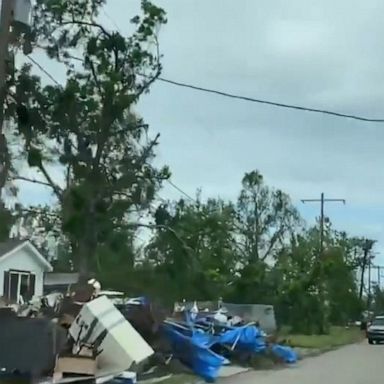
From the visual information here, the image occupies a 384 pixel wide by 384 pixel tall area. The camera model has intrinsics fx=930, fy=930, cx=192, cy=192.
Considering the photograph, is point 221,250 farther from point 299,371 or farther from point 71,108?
point 299,371

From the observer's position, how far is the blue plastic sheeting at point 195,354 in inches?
873

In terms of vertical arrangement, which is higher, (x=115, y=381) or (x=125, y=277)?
(x=125, y=277)

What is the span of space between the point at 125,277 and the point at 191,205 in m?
17.0

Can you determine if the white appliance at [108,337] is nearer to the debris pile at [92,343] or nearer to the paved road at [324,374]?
the debris pile at [92,343]

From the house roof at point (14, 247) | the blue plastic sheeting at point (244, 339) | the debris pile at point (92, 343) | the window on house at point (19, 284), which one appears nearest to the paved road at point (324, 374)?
the blue plastic sheeting at point (244, 339)

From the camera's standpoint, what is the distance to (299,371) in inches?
1012

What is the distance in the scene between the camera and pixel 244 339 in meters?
27.7

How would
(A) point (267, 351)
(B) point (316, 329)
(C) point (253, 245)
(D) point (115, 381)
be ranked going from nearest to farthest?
(D) point (115, 381), (A) point (267, 351), (B) point (316, 329), (C) point (253, 245)

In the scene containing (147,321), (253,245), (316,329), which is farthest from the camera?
(253,245)

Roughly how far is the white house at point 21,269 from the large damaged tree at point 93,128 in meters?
6.63

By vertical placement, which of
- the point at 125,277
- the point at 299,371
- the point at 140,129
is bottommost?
the point at 299,371

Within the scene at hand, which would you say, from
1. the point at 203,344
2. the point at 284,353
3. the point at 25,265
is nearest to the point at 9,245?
the point at 25,265

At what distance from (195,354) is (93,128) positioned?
13.0 m

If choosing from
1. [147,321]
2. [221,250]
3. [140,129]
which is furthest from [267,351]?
[221,250]
